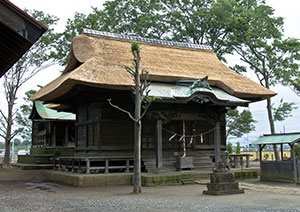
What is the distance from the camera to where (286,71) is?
21781 millimetres

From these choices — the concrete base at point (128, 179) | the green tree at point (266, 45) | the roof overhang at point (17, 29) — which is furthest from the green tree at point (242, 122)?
the roof overhang at point (17, 29)

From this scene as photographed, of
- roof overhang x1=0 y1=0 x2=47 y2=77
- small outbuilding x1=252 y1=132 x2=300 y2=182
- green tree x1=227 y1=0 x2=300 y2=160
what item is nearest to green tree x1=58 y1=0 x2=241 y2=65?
green tree x1=227 y1=0 x2=300 y2=160

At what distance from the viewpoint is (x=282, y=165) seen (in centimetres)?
1348

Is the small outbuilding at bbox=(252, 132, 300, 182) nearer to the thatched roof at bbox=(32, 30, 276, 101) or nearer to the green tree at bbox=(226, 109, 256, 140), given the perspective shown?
the thatched roof at bbox=(32, 30, 276, 101)

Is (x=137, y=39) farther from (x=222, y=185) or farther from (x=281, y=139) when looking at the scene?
(x=222, y=185)

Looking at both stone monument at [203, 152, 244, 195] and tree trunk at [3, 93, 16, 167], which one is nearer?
stone monument at [203, 152, 244, 195]

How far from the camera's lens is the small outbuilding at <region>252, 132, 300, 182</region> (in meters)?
12.9

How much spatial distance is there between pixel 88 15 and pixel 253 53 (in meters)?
13.3

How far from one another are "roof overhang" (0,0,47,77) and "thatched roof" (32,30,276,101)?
808 cm

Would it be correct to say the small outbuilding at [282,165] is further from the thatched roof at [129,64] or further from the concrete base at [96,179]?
the concrete base at [96,179]

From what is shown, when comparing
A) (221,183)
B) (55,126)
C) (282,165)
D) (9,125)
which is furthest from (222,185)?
(55,126)

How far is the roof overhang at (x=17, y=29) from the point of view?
3.83 metres

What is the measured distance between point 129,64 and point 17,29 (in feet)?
38.7

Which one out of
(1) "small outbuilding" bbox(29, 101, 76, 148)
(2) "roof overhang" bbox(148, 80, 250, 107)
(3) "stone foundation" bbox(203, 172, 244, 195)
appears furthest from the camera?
(1) "small outbuilding" bbox(29, 101, 76, 148)
